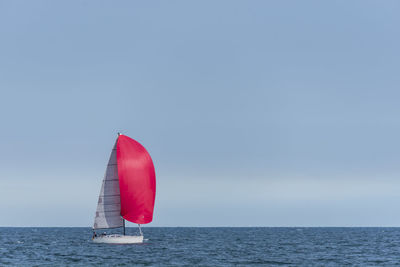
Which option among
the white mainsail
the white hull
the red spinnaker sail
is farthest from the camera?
the white mainsail

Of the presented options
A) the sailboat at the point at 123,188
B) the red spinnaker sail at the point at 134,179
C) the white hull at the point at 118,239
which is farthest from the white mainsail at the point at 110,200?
the white hull at the point at 118,239

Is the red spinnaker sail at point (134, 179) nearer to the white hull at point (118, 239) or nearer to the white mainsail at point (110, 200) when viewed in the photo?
the white mainsail at point (110, 200)

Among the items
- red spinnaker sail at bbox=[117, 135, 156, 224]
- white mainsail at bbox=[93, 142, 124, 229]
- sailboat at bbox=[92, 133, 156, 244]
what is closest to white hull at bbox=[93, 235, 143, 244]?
sailboat at bbox=[92, 133, 156, 244]

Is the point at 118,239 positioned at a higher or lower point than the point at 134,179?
lower

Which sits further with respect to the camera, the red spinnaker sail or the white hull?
the red spinnaker sail

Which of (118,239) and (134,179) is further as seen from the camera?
(134,179)

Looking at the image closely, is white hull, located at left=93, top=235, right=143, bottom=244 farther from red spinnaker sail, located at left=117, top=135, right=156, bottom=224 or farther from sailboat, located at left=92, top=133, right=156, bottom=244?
red spinnaker sail, located at left=117, top=135, right=156, bottom=224

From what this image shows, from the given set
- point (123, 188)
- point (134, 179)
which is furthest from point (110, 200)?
point (134, 179)

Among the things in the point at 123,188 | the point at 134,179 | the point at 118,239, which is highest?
the point at 134,179

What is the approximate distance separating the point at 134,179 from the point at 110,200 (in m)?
3.54

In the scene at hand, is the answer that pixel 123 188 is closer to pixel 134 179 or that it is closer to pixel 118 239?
pixel 134 179

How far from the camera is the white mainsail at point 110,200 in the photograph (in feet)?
196

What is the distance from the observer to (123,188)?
195 ft

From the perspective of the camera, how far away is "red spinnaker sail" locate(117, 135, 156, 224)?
5953 centimetres
